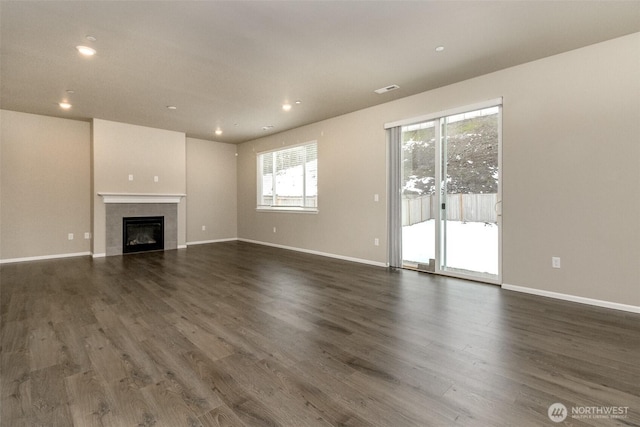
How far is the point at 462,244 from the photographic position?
4277 millimetres

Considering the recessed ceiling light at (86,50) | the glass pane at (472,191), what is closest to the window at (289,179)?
the glass pane at (472,191)

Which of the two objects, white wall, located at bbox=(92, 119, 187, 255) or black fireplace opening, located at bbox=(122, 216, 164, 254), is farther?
black fireplace opening, located at bbox=(122, 216, 164, 254)

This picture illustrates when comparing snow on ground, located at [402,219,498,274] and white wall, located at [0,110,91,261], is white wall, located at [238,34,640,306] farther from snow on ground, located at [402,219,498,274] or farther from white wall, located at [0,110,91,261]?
white wall, located at [0,110,91,261]

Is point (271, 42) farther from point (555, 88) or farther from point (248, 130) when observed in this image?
point (248, 130)

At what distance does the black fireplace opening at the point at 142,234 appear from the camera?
6.32 metres

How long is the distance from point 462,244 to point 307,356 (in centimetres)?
306

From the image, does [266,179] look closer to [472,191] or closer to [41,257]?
[41,257]

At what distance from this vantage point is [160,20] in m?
2.67

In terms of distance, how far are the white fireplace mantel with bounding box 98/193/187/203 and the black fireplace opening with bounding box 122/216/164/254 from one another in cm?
38

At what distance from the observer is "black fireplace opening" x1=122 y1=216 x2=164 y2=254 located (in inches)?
249

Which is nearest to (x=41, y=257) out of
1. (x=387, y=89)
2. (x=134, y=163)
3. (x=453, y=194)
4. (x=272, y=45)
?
(x=134, y=163)

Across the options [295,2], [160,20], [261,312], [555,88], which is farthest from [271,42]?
[555,88]

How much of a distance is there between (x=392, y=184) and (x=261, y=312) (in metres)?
3.05

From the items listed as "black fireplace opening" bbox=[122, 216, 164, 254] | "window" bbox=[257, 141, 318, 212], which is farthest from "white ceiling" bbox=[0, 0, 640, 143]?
"black fireplace opening" bbox=[122, 216, 164, 254]
